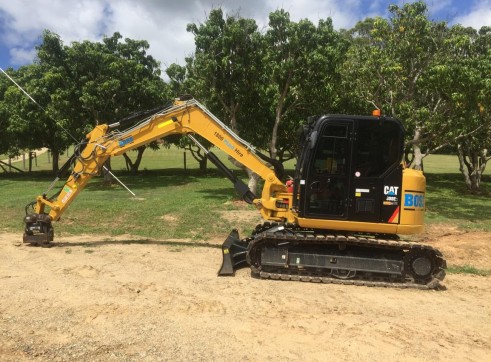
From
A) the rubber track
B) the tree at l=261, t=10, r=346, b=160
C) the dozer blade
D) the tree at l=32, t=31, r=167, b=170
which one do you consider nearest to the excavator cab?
the rubber track

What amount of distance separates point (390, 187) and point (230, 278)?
3389 mm

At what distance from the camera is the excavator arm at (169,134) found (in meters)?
8.95

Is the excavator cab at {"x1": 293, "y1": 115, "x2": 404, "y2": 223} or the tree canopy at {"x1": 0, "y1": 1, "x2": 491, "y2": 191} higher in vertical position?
the tree canopy at {"x1": 0, "y1": 1, "x2": 491, "y2": 191}

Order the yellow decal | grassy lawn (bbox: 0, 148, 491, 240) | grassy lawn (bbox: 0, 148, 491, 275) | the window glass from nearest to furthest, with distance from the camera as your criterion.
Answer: the window glass → the yellow decal → grassy lawn (bbox: 0, 148, 491, 275) → grassy lawn (bbox: 0, 148, 491, 240)

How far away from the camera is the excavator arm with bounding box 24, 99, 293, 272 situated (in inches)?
352

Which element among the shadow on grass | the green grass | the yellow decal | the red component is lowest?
the green grass

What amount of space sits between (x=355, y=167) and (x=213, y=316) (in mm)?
3620

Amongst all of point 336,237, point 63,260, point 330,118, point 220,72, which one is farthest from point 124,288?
point 220,72

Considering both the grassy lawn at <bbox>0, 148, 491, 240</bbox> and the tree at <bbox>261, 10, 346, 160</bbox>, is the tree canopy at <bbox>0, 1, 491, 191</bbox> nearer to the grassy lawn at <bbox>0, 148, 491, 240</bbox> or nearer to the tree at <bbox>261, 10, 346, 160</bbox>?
the tree at <bbox>261, 10, 346, 160</bbox>

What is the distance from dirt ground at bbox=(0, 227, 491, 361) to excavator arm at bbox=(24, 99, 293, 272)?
130cm

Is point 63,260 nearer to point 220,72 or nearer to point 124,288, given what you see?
point 124,288

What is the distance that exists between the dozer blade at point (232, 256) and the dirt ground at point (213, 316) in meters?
0.24

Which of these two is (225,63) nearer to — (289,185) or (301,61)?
(301,61)

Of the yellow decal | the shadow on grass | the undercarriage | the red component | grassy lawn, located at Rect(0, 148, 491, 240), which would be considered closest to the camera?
the undercarriage
